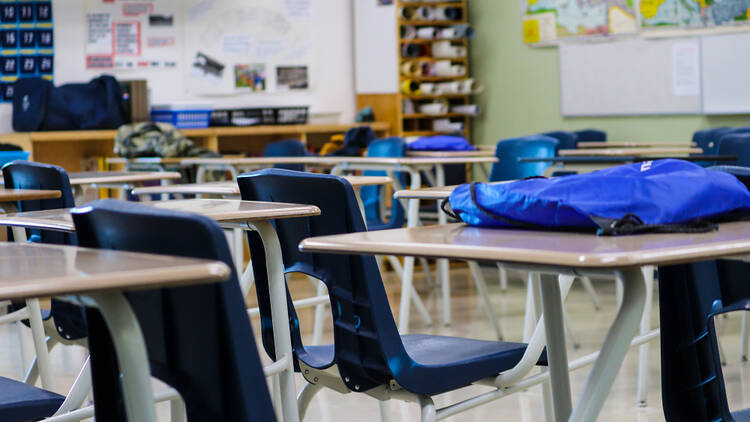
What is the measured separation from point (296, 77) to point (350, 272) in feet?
21.3

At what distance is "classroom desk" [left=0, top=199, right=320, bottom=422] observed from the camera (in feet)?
5.94

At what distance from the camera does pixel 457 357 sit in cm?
201

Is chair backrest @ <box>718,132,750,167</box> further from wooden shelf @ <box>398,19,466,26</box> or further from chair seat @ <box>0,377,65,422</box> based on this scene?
wooden shelf @ <box>398,19,466,26</box>

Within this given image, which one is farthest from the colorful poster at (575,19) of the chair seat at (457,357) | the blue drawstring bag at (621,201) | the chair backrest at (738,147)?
the blue drawstring bag at (621,201)

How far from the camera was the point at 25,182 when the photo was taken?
9.49 ft

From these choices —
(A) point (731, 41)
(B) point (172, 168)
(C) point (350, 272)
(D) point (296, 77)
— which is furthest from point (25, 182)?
(D) point (296, 77)

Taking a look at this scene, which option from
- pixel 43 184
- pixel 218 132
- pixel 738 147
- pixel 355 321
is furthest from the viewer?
pixel 218 132

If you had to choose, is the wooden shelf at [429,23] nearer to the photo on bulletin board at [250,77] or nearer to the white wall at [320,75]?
the white wall at [320,75]

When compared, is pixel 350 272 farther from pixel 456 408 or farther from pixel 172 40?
Answer: pixel 172 40

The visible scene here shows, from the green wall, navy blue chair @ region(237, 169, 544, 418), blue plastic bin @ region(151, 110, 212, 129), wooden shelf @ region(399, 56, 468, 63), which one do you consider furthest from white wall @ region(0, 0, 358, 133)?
navy blue chair @ region(237, 169, 544, 418)

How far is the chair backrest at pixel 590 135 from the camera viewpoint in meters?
7.15

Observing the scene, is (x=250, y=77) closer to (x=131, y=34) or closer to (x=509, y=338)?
(x=131, y=34)

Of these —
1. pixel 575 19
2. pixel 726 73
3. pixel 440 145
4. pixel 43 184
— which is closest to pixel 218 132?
pixel 440 145

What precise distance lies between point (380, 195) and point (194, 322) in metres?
4.03
